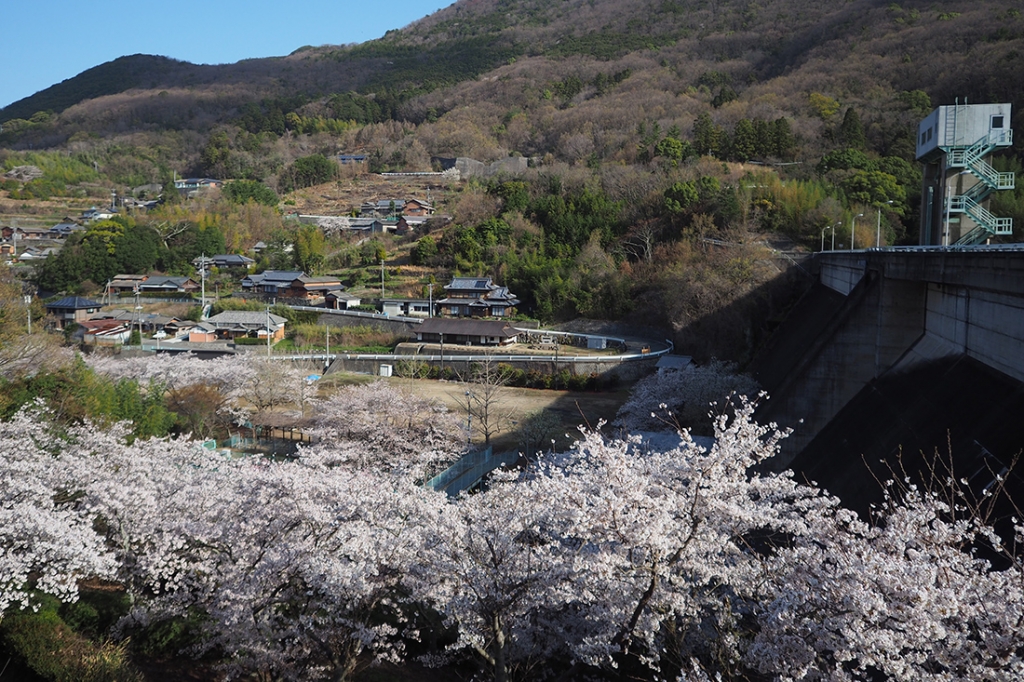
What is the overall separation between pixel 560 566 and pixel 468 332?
24.7 m

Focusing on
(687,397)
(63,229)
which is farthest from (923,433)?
(63,229)

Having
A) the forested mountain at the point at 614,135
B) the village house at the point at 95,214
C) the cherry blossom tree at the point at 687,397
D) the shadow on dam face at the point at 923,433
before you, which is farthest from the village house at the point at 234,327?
the shadow on dam face at the point at 923,433

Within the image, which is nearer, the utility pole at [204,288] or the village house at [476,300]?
the village house at [476,300]

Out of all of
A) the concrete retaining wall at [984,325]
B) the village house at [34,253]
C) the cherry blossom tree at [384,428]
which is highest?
the concrete retaining wall at [984,325]

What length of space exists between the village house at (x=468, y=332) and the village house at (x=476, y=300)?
3.77 metres

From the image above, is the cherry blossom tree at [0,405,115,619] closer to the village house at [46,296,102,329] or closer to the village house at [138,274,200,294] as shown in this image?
the village house at [46,296,102,329]

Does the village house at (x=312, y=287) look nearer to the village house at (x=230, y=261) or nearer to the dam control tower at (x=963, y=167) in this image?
the village house at (x=230, y=261)

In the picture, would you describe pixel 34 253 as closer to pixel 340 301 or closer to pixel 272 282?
pixel 272 282

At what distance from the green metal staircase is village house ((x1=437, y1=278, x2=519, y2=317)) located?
2196 cm

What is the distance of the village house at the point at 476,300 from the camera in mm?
35000

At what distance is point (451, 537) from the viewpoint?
242 inches

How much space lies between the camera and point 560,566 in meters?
5.66

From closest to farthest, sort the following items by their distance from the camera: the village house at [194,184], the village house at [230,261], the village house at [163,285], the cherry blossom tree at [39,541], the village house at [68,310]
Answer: the cherry blossom tree at [39,541] → the village house at [68,310] → the village house at [163,285] → the village house at [230,261] → the village house at [194,184]

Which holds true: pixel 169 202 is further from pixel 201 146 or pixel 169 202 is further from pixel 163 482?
pixel 163 482
